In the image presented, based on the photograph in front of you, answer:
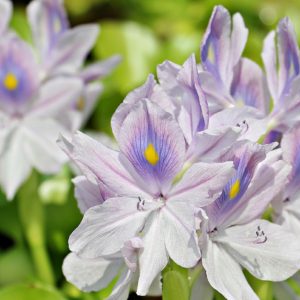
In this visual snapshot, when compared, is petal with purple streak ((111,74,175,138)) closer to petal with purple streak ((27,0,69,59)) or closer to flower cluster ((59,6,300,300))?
flower cluster ((59,6,300,300))

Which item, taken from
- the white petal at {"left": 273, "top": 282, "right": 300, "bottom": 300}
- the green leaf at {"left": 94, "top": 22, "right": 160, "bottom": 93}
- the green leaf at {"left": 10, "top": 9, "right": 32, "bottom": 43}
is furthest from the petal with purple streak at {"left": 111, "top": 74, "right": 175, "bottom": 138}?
the green leaf at {"left": 10, "top": 9, "right": 32, "bottom": 43}

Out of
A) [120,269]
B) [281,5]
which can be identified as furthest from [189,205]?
[281,5]

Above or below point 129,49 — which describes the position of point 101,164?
above

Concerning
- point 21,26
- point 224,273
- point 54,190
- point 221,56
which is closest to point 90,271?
point 224,273

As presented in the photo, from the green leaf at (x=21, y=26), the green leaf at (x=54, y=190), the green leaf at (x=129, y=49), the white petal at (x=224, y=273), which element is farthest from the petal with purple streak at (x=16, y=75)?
the green leaf at (x=21, y=26)

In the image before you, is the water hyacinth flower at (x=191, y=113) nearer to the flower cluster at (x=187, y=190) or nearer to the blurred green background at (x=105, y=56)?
the flower cluster at (x=187, y=190)

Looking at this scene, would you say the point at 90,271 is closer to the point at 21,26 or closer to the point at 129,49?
the point at 129,49
